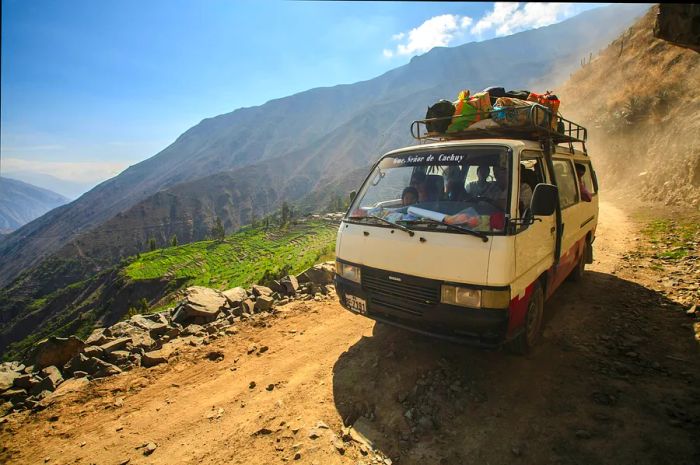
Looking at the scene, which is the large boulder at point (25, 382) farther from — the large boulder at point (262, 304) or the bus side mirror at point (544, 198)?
the bus side mirror at point (544, 198)

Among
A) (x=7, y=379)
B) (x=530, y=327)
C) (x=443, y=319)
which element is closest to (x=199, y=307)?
(x=7, y=379)

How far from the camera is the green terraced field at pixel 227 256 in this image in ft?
225

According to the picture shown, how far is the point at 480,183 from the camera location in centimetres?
405

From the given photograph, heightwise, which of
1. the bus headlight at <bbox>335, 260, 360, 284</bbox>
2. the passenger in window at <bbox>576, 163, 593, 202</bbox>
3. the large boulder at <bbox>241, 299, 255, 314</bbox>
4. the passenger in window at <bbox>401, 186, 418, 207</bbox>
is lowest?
the large boulder at <bbox>241, 299, 255, 314</bbox>

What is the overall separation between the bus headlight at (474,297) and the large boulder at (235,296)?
5015mm

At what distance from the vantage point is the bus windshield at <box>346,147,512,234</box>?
371 cm

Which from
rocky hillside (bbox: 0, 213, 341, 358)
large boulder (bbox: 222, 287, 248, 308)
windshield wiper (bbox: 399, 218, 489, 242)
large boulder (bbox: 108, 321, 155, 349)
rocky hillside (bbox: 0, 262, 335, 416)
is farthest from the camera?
rocky hillside (bbox: 0, 213, 341, 358)

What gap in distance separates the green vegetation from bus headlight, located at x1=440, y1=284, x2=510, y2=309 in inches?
264

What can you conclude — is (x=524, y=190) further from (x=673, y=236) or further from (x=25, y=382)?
(x=673, y=236)

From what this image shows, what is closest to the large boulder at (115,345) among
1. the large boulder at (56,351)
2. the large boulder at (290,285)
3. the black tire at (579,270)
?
the large boulder at (56,351)

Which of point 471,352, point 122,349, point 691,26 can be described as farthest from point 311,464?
point 691,26

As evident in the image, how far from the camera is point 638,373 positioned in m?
3.80

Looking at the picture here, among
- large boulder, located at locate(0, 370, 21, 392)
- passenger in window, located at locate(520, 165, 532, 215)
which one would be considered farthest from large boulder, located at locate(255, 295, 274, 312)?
passenger in window, located at locate(520, 165, 532, 215)

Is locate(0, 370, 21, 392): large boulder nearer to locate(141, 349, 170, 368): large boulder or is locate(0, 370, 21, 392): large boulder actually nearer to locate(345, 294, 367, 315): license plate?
locate(141, 349, 170, 368): large boulder
